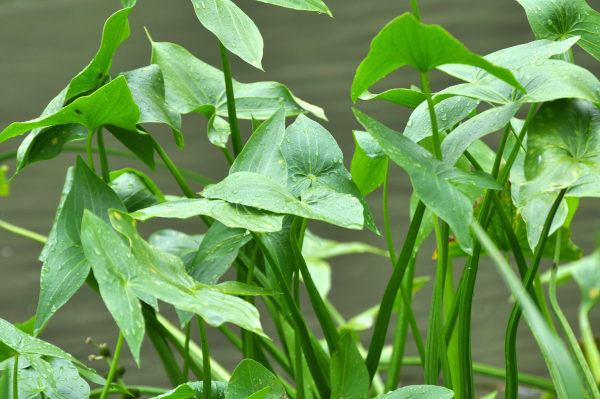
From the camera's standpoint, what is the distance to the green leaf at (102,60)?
32 centimetres

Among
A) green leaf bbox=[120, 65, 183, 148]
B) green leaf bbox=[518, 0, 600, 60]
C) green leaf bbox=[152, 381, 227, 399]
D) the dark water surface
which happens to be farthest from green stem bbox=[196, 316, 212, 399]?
the dark water surface

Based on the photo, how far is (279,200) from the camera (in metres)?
0.26

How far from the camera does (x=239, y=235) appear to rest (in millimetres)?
294

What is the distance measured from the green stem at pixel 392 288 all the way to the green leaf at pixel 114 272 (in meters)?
0.12

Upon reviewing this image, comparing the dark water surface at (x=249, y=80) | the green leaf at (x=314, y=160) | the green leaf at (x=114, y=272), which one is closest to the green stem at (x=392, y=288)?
the green leaf at (x=314, y=160)

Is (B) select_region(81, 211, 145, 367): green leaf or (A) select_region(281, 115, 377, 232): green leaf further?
(A) select_region(281, 115, 377, 232): green leaf

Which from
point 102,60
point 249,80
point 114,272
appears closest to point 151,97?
point 102,60

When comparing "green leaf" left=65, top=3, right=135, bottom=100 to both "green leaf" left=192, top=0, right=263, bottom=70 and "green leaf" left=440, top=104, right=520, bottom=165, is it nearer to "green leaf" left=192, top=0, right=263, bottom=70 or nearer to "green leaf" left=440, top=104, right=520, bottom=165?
"green leaf" left=192, top=0, right=263, bottom=70

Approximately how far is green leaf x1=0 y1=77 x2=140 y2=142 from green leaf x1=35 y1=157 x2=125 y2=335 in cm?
2

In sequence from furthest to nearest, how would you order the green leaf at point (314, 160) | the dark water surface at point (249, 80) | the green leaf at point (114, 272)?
1. the dark water surface at point (249, 80)
2. the green leaf at point (314, 160)
3. the green leaf at point (114, 272)

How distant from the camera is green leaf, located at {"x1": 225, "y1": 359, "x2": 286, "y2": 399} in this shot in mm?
271

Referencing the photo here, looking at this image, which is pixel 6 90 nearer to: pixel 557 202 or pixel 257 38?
pixel 257 38

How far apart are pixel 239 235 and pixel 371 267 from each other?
32.1 inches

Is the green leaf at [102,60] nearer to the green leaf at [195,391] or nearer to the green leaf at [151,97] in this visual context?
the green leaf at [151,97]
